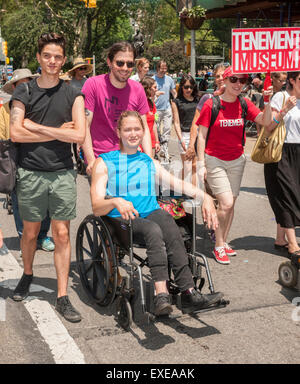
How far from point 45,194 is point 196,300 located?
142 cm

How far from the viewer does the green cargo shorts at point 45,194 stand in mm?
4129

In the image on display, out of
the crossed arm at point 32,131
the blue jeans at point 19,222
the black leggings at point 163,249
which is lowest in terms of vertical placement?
the blue jeans at point 19,222

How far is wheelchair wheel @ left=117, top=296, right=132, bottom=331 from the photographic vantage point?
377cm

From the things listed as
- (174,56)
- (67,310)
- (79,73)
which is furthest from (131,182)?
(174,56)

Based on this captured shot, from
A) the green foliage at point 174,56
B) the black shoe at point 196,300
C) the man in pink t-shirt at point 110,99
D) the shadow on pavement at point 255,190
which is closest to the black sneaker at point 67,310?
the black shoe at point 196,300

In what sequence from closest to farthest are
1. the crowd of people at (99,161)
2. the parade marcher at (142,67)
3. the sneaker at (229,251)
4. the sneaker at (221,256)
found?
the crowd of people at (99,161) < the sneaker at (221,256) < the sneaker at (229,251) < the parade marcher at (142,67)

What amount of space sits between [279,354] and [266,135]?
8.00 ft

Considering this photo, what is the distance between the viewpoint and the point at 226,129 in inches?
214

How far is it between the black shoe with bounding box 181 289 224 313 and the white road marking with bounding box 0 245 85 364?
779 mm

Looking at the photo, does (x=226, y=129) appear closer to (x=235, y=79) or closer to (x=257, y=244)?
(x=235, y=79)

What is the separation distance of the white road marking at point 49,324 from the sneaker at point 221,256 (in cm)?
177

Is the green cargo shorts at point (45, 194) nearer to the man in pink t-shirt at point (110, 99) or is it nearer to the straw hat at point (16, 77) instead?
the man in pink t-shirt at point (110, 99)

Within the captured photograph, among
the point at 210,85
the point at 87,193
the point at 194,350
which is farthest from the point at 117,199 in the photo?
the point at 210,85
